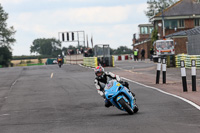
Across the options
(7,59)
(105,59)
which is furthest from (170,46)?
(7,59)

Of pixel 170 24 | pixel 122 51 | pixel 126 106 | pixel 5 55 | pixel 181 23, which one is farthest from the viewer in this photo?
pixel 122 51

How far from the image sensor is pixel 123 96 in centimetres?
1110

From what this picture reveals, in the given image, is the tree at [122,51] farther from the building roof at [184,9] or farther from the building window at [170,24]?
the building window at [170,24]

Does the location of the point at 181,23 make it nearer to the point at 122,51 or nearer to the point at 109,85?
the point at 109,85

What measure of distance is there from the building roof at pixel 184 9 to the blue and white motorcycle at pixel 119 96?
6596cm

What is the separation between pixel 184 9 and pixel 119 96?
69329 mm

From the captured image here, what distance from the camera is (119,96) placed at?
1109 centimetres

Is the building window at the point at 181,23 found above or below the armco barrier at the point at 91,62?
above

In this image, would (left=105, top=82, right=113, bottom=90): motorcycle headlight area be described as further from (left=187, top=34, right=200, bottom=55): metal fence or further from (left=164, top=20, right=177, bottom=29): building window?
(left=164, top=20, right=177, bottom=29): building window

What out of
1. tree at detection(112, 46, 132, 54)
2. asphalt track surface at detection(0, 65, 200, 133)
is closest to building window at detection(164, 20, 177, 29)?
asphalt track surface at detection(0, 65, 200, 133)

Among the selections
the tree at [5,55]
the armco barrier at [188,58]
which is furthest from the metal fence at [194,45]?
the tree at [5,55]

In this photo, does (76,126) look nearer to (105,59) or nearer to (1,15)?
(105,59)

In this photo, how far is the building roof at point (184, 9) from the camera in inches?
3024

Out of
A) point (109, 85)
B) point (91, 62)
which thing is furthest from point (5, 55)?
point (109, 85)
